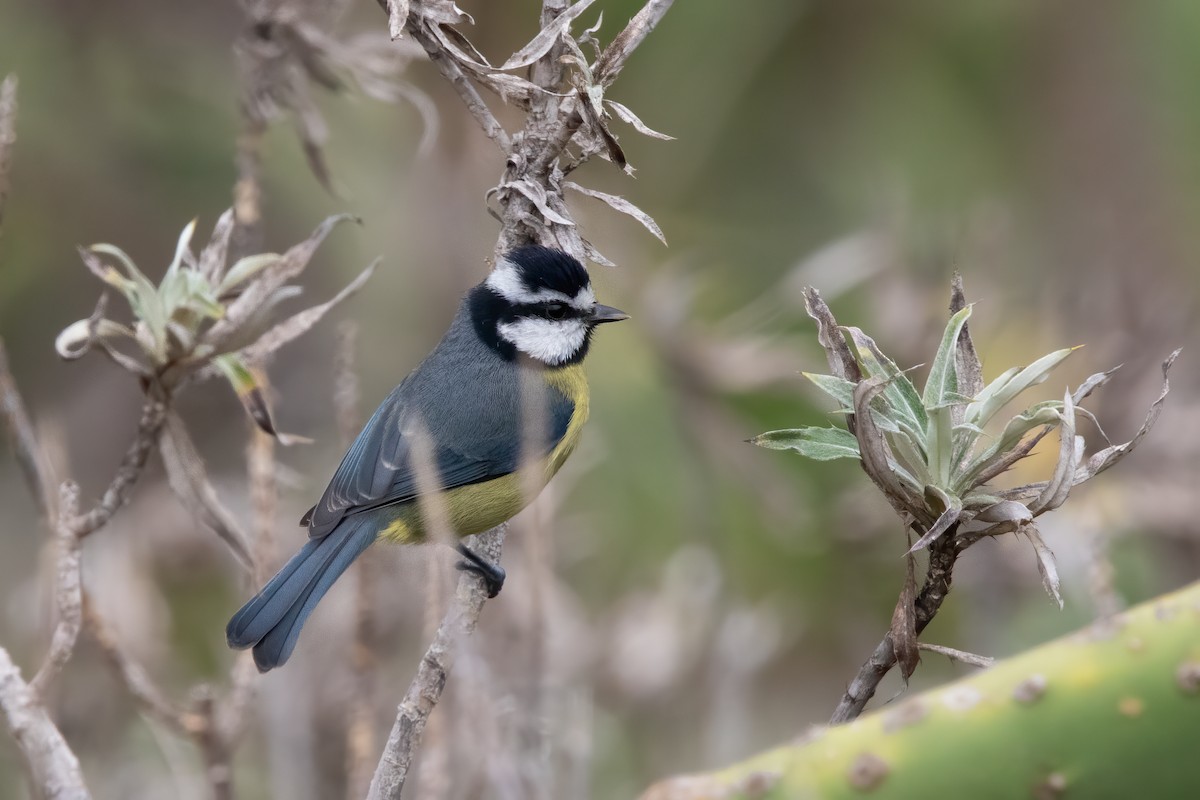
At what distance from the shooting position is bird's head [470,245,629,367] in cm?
305

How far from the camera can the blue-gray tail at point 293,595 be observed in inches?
105

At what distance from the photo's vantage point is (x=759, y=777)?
4.26 feet

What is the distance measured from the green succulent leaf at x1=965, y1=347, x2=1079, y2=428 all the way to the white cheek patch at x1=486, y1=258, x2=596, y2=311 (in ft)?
4.50

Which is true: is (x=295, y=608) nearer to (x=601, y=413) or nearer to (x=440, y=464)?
(x=440, y=464)

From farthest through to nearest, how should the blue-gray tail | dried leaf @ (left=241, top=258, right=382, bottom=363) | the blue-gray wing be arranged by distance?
1. the blue-gray wing
2. the blue-gray tail
3. dried leaf @ (left=241, top=258, right=382, bottom=363)

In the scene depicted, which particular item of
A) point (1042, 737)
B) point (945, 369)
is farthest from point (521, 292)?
point (1042, 737)

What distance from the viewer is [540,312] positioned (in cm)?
337

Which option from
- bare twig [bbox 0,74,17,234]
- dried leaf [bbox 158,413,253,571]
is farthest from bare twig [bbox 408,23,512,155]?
dried leaf [bbox 158,413,253,571]

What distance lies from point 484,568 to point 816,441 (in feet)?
3.65

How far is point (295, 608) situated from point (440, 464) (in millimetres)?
550

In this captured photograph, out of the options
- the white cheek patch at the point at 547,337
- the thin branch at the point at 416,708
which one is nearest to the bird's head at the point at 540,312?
the white cheek patch at the point at 547,337

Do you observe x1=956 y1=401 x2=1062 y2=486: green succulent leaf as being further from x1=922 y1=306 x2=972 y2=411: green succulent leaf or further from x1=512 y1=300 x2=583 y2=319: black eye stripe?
x1=512 y1=300 x2=583 y2=319: black eye stripe

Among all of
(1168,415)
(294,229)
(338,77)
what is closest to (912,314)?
(1168,415)

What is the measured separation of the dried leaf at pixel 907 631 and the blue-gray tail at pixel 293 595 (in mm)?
1368
